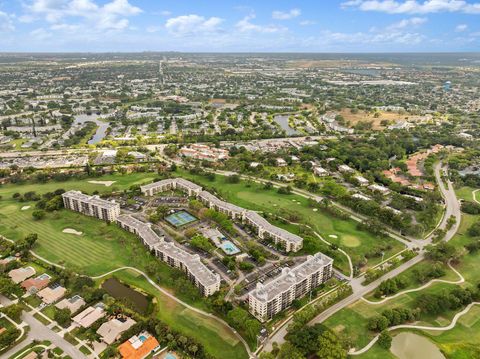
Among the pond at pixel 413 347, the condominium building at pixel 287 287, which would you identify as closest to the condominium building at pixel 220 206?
the condominium building at pixel 287 287

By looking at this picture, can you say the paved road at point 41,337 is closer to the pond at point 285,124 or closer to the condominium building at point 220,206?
the condominium building at point 220,206

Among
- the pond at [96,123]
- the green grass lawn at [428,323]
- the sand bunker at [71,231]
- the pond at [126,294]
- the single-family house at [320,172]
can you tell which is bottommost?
the green grass lawn at [428,323]

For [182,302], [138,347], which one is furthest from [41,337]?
[182,302]

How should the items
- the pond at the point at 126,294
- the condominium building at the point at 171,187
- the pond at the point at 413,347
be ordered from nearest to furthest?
the pond at the point at 413,347, the pond at the point at 126,294, the condominium building at the point at 171,187

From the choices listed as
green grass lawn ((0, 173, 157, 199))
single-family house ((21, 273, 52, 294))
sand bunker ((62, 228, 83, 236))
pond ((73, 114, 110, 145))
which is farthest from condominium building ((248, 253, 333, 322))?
pond ((73, 114, 110, 145))

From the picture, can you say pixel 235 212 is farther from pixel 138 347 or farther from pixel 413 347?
pixel 413 347

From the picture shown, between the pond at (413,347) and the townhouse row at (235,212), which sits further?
the townhouse row at (235,212)

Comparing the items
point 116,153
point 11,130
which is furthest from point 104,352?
point 11,130
